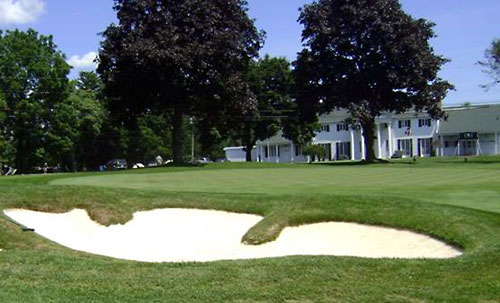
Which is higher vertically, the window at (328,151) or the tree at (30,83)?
the tree at (30,83)

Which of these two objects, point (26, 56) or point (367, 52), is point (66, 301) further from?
point (26, 56)

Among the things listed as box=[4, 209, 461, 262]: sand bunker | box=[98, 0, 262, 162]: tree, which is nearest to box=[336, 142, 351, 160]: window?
box=[98, 0, 262, 162]: tree

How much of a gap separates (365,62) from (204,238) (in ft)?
143

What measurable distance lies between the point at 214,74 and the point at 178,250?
34.3 metres

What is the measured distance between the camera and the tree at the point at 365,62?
54938 millimetres

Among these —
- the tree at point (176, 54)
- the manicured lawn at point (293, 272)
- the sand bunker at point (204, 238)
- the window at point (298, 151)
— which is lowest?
the sand bunker at point (204, 238)

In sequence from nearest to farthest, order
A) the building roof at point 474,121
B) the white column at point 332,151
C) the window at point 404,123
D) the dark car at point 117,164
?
the dark car at point 117,164, the building roof at point 474,121, the window at point 404,123, the white column at point 332,151

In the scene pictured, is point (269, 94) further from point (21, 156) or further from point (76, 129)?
point (21, 156)

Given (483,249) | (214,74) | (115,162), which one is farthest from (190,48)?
(115,162)

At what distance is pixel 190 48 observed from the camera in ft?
153

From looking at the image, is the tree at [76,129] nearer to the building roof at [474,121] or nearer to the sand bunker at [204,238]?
the building roof at [474,121]

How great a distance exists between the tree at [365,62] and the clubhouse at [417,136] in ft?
110

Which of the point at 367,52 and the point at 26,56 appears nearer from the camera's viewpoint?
the point at 367,52

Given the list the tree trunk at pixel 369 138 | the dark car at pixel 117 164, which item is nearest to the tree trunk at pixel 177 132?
the tree trunk at pixel 369 138
